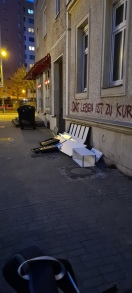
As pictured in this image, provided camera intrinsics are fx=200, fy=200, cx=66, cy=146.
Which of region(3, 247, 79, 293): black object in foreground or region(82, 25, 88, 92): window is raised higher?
region(82, 25, 88, 92): window

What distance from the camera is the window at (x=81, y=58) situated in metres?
7.36

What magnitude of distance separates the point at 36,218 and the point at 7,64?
189 ft

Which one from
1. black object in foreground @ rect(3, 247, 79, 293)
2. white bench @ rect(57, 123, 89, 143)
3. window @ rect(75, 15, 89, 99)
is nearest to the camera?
black object in foreground @ rect(3, 247, 79, 293)

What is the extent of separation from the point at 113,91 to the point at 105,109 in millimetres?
620

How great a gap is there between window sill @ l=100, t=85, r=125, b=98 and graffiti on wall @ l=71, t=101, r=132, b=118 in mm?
253

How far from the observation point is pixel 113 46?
541cm

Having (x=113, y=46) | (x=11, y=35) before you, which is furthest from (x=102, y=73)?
(x=11, y=35)

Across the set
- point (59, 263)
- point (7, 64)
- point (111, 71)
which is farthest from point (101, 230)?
point (7, 64)

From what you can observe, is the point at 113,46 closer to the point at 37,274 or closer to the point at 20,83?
the point at 37,274

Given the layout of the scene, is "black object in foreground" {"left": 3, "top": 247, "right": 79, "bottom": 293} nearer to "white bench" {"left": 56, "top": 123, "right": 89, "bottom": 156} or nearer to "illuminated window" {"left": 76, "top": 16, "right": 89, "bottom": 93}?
"white bench" {"left": 56, "top": 123, "right": 89, "bottom": 156}

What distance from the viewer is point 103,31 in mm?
5363

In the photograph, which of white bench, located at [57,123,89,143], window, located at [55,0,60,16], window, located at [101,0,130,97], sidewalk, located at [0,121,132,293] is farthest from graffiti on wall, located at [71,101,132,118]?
window, located at [55,0,60,16]

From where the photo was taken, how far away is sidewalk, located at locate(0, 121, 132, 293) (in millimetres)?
2064

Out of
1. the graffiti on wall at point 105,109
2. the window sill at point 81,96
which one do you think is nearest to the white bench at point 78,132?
the graffiti on wall at point 105,109
